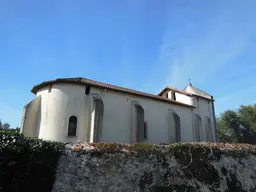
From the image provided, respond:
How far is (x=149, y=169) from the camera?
10328mm

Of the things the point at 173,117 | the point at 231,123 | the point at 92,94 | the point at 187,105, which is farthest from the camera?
the point at 231,123

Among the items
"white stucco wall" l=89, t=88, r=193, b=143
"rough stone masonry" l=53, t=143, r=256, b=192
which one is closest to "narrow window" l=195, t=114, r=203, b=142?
"white stucco wall" l=89, t=88, r=193, b=143

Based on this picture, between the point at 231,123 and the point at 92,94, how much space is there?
124 feet

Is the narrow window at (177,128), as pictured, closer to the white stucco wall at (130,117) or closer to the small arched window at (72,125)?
the white stucco wall at (130,117)

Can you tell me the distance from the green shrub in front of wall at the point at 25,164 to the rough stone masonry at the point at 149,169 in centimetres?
51

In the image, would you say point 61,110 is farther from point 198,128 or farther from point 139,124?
point 198,128

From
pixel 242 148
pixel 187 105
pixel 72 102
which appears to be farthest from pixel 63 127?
pixel 187 105

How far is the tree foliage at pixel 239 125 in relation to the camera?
4397 centimetres

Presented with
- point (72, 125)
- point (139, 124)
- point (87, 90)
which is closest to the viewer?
point (72, 125)

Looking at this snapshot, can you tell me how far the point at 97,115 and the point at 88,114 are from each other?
1079mm

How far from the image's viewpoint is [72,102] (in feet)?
65.1

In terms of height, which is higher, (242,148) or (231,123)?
(231,123)

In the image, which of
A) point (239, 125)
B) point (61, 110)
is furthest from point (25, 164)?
point (239, 125)

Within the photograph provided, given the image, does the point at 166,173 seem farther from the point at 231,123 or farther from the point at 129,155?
the point at 231,123
